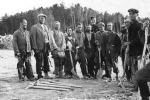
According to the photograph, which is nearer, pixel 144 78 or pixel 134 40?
pixel 144 78

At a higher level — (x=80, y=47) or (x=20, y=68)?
(x=80, y=47)

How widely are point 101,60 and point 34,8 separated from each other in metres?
105

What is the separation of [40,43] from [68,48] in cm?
147

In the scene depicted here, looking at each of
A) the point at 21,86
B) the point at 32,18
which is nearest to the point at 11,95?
the point at 21,86

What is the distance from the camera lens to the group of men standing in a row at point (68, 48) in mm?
12305

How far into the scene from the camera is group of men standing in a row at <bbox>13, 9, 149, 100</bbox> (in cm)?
1230

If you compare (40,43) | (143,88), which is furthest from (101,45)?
(143,88)

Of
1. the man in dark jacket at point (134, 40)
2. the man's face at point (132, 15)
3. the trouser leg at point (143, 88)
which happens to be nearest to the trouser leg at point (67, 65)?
the man in dark jacket at point (134, 40)

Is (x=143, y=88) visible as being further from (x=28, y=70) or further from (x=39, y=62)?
(x=28, y=70)

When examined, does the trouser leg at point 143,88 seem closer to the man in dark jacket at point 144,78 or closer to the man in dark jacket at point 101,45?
the man in dark jacket at point 144,78

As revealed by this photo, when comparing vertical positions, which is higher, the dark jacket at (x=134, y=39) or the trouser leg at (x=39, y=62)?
the dark jacket at (x=134, y=39)

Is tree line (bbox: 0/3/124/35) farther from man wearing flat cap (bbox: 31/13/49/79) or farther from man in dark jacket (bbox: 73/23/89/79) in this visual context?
man wearing flat cap (bbox: 31/13/49/79)

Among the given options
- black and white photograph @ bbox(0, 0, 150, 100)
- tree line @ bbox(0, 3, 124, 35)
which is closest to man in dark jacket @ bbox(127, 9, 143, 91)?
black and white photograph @ bbox(0, 0, 150, 100)

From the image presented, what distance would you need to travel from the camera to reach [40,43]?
12453 millimetres
